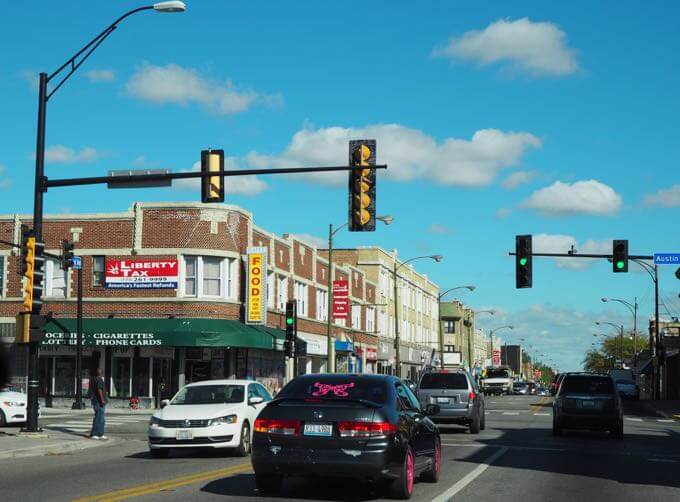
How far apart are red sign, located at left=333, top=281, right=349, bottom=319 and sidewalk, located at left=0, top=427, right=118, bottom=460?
3727 cm

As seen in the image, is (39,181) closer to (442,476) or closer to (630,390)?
(442,476)

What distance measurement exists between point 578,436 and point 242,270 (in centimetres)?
2255

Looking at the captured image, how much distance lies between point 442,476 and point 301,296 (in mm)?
41577

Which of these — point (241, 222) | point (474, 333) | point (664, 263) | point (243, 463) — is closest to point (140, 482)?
point (243, 463)

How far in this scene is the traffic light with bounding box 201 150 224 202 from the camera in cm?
2053

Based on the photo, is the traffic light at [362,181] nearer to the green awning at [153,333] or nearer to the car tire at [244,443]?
the car tire at [244,443]

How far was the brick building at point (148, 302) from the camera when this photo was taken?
4219cm

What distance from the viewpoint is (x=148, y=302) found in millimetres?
43000

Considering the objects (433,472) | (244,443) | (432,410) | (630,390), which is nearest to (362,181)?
(244,443)

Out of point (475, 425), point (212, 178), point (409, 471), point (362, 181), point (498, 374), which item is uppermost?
point (212, 178)

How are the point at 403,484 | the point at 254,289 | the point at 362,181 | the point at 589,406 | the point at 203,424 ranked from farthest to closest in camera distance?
the point at 254,289 < the point at 589,406 < the point at 362,181 < the point at 203,424 < the point at 403,484

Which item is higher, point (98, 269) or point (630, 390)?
point (98, 269)

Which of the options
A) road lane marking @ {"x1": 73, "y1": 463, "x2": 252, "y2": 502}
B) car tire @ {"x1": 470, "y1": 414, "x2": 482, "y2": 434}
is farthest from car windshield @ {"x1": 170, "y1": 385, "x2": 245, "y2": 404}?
car tire @ {"x1": 470, "y1": 414, "x2": 482, "y2": 434}

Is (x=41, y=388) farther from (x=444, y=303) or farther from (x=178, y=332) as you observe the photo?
(x=444, y=303)
